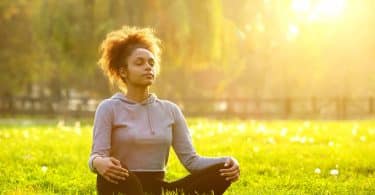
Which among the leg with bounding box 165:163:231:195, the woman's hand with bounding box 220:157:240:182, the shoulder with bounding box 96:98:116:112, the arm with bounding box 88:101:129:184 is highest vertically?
the shoulder with bounding box 96:98:116:112

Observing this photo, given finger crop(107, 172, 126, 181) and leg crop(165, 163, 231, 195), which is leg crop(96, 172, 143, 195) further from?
leg crop(165, 163, 231, 195)

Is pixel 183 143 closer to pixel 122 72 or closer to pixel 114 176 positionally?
pixel 122 72

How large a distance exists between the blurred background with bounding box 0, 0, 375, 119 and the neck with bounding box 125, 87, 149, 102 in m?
12.0

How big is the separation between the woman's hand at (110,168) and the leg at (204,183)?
83 cm

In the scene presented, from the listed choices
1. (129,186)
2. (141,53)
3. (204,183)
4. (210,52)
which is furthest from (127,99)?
(210,52)

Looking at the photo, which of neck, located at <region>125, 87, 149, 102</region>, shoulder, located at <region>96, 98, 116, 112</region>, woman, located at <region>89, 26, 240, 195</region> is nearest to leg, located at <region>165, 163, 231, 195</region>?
woman, located at <region>89, 26, 240, 195</region>

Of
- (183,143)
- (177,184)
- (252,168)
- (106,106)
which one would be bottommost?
(252,168)

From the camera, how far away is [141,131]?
5527mm

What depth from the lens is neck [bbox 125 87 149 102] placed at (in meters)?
5.65

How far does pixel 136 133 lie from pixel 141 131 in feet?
0.16

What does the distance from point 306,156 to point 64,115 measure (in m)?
24.1

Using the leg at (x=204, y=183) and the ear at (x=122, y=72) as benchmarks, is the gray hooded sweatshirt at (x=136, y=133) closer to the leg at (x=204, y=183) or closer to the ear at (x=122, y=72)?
the leg at (x=204, y=183)

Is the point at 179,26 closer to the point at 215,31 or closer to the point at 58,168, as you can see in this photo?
the point at 215,31

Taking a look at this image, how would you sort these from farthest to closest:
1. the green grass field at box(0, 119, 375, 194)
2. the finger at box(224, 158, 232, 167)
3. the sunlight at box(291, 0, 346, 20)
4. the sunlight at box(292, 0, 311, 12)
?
the sunlight at box(291, 0, 346, 20) → the sunlight at box(292, 0, 311, 12) → the green grass field at box(0, 119, 375, 194) → the finger at box(224, 158, 232, 167)
